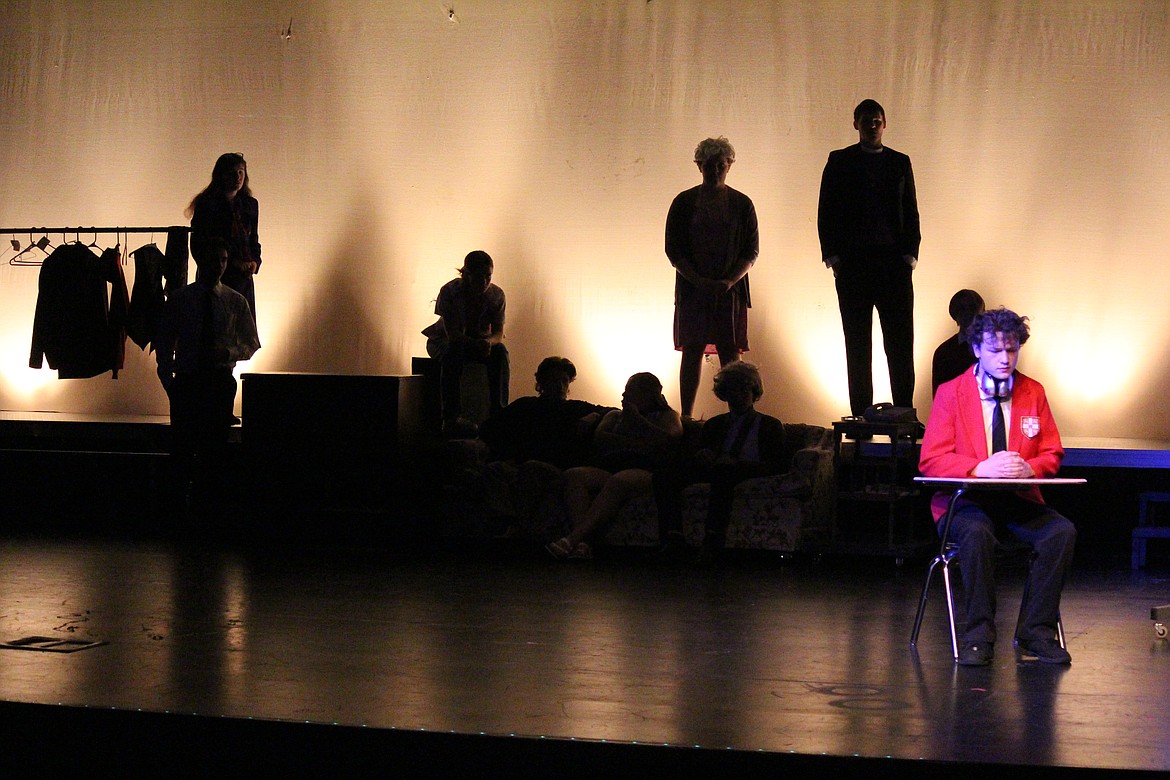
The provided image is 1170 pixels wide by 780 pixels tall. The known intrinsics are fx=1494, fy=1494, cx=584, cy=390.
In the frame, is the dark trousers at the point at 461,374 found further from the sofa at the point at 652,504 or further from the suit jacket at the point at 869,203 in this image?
the suit jacket at the point at 869,203

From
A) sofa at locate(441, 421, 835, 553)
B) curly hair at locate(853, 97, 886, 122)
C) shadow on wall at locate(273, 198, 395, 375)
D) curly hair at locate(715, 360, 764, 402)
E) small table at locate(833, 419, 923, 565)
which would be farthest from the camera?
shadow on wall at locate(273, 198, 395, 375)

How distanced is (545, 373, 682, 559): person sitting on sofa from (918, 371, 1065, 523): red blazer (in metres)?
2.59

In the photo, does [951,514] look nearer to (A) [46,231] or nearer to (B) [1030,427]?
(B) [1030,427]

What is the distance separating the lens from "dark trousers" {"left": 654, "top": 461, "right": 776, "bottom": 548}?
703 centimetres

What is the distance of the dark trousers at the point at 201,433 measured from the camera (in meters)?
7.79

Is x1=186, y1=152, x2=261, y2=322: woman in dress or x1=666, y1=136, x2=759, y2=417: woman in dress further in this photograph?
x1=186, y1=152, x2=261, y2=322: woman in dress

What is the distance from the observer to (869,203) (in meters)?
7.85

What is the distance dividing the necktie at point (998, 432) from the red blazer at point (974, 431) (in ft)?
0.06

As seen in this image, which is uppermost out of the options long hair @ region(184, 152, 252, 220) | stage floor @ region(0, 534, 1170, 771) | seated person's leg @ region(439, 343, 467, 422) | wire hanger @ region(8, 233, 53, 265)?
long hair @ region(184, 152, 252, 220)

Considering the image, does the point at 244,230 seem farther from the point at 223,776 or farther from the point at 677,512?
the point at 223,776

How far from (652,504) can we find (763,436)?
65 cm

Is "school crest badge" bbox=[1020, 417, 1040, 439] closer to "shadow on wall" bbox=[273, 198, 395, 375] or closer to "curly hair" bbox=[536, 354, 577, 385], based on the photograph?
"curly hair" bbox=[536, 354, 577, 385]

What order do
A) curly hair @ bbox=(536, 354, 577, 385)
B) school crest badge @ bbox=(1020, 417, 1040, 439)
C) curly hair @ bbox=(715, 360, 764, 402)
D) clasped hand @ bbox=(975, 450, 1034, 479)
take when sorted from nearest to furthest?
clasped hand @ bbox=(975, 450, 1034, 479) → school crest badge @ bbox=(1020, 417, 1040, 439) → curly hair @ bbox=(715, 360, 764, 402) → curly hair @ bbox=(536, 354, 577, 385)

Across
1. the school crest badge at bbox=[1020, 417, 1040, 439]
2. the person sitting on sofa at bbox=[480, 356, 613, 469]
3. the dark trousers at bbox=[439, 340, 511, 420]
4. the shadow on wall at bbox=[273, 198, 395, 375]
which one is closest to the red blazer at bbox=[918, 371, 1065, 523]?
the school crest badge at bbox=[1020, 417, 1040, 439]
